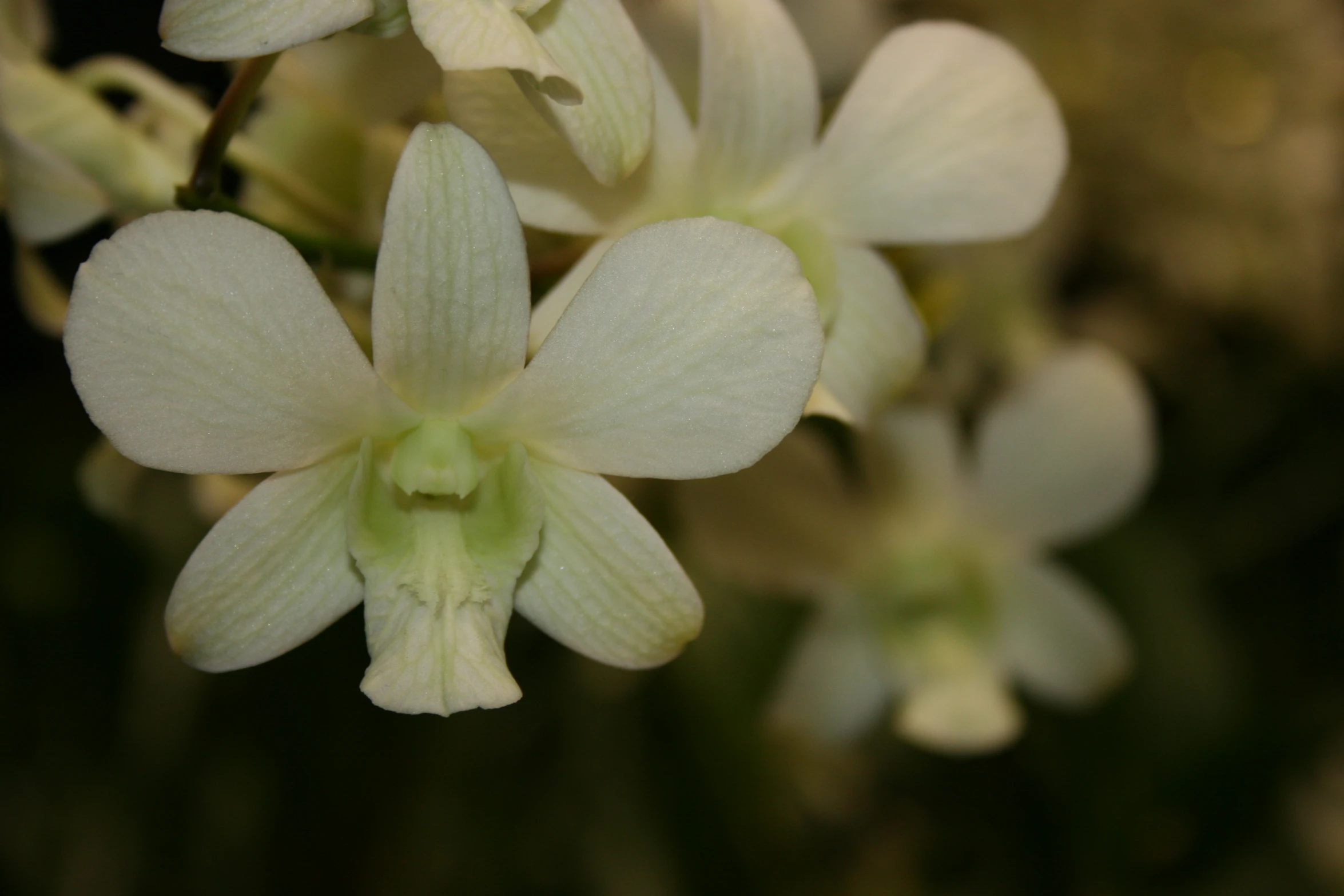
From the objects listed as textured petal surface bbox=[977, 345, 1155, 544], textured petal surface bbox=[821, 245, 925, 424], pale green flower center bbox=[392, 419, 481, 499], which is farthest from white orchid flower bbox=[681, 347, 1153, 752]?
pale green flower center bbox=[392, 419, 481, 499]

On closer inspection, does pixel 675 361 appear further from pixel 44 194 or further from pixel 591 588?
pixel 44 194

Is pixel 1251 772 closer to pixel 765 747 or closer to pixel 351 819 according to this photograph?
pixel 765 747

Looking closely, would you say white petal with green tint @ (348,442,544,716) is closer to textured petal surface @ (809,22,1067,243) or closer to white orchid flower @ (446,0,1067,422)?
white orchid flower @ (446,0,1067,422)

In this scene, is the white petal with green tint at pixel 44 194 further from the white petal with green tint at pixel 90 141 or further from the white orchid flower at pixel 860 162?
the white orchid flower at pixel 860 162

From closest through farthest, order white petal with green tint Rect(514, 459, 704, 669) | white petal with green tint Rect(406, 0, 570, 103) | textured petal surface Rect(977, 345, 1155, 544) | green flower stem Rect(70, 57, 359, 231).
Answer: white petal with green tint Rect(406, 0, 570, 103) → white petal with green tint Rect(514, 459, 704, 669) → green flower stem Rect(70, 57, 359, 231) → textured petal surface Rect(977, 345, 1155, 544)

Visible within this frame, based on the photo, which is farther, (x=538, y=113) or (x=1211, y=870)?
(x=1211, y=870)

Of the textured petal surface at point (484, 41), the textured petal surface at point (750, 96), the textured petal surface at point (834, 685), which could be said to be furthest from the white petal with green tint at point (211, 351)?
the textured petal surface at point (834, 685)

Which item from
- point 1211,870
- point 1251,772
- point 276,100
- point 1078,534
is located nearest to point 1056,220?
point 1078,534
